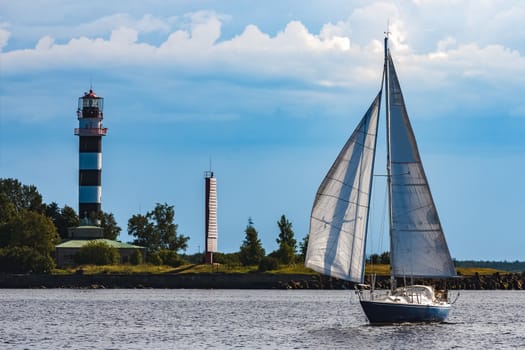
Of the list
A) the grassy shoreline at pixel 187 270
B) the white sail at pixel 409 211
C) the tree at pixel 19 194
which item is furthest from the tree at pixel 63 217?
the white sail at pixel 409 211

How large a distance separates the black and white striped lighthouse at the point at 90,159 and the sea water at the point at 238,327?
150 feet

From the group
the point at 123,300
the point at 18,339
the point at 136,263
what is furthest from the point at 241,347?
the point at 136,263

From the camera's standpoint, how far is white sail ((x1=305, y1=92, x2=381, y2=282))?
56469 mm

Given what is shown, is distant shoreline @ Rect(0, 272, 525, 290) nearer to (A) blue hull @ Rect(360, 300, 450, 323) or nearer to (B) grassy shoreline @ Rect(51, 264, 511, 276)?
(B) grassy shoreline @ Rect(51, 264, 511, 276)

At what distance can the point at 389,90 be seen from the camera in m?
59.9

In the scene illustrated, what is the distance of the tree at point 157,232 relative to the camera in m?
173

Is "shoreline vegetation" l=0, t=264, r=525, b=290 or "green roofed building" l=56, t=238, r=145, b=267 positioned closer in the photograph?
"shoreline vegetation" l=0, t=264, r=525, b=290

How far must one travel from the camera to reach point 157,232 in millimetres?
173750

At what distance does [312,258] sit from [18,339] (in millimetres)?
14378

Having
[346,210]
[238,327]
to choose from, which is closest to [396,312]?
[346,210]

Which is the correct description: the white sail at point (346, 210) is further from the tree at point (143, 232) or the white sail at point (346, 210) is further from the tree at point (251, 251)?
the tree at point (143, 232)

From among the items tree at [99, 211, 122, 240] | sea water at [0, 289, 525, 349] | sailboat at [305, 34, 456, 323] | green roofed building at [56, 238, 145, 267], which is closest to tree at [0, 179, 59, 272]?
green roofed building at [56, 238, 145, 267]

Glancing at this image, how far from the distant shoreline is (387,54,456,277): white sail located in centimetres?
7372

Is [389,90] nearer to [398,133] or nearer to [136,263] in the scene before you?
[398,133]
